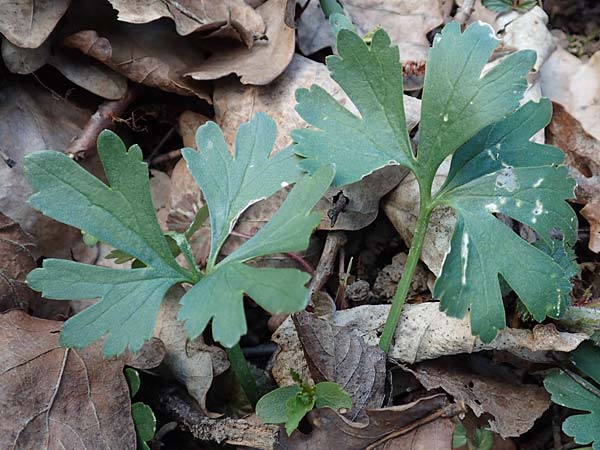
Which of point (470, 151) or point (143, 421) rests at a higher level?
A: point (470, 151)

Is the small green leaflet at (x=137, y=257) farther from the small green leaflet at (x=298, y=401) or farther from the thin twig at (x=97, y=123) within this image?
the thin twig at (x=97, y=123)

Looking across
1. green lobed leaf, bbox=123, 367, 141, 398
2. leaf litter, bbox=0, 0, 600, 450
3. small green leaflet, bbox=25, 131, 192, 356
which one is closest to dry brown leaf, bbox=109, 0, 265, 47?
leaf litter, bbox=0, 0, 600, 450

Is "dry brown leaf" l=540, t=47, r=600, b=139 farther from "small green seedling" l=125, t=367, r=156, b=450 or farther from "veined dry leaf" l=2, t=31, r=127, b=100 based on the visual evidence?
"small green seedling" l=125, t=367, r=156, b=450

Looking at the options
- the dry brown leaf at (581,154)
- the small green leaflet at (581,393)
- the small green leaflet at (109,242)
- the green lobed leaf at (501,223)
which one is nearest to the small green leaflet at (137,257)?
the small green leaflet at (109,242)

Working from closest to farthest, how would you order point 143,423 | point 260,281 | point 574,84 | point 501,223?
point 260,281 < point 501,223 < point 143,423 < point 574,84

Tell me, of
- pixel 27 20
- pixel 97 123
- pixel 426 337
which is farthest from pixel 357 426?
pixel 27 20

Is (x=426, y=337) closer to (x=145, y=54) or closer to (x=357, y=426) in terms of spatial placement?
(x=357, y=426)

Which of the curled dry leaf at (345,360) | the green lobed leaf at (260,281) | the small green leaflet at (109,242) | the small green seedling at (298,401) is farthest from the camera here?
the curled dry leaf at (345,360)
